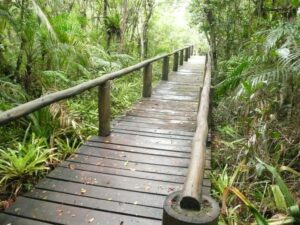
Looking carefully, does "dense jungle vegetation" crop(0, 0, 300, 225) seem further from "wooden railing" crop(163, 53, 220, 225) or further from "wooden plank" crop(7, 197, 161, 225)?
"wooden railing" crop(163, 53, 220, 225)

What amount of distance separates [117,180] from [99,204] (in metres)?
0.46

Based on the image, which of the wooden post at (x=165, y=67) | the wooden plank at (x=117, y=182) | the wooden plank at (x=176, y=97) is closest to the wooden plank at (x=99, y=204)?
the wooden plank at (x=117, y=182)

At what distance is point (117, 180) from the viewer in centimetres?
311

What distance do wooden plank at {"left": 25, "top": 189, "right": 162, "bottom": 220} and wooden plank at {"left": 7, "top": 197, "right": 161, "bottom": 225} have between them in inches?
1.9

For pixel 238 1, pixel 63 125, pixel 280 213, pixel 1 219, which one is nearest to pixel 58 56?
pixel 63 125

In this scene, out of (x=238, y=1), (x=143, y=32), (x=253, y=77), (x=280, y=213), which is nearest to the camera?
(x=280, y=213)

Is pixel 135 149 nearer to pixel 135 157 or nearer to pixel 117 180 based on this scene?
pixel 135 157

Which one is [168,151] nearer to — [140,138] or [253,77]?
[140,138]

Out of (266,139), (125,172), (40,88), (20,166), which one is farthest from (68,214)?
(40,88)

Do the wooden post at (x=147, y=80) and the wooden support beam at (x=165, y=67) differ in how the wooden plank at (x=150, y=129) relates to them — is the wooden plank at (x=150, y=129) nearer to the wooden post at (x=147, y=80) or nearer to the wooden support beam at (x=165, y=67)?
the wooden post at (x=147, y=80)

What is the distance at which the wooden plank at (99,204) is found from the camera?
2.59m

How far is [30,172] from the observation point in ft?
10.6

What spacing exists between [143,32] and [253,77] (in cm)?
954

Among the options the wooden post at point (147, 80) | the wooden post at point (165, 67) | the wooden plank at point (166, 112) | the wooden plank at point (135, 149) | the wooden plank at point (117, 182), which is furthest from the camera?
the wooden post at point (165, 67)
